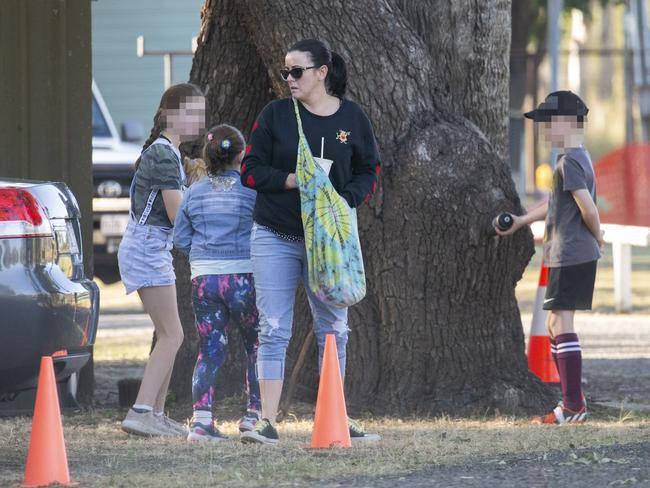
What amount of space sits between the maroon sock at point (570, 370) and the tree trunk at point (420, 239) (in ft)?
1.19

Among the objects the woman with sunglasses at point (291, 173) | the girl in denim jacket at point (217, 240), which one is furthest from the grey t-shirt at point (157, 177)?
the woman with sunglasses at point (291, 173)

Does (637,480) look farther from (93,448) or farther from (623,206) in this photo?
(623,206)

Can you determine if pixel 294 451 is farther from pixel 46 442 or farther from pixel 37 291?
pixel 37 291

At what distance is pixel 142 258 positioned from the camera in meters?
7.23

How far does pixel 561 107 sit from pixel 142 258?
2291mm

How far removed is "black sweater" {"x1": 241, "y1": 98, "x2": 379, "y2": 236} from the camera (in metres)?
6.64

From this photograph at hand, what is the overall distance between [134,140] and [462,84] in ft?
27.2

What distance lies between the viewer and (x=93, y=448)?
22.7ft

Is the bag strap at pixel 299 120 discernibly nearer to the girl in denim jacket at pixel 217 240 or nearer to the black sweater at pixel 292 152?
the black sweater at pixel 292 152

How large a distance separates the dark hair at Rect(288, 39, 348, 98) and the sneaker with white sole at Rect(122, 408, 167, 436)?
1.83m

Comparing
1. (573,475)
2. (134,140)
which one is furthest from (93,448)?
(134,140)

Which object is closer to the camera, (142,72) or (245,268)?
(245,268)

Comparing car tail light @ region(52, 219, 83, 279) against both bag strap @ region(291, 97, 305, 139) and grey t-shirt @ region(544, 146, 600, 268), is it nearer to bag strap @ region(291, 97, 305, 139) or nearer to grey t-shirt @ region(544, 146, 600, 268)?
bag strap @ region(291, 97, 305, 139)

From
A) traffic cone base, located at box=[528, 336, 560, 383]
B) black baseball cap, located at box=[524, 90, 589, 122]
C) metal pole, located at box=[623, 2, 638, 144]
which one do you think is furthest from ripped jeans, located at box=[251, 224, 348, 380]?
metal pole, located at box=[623, 2, 638, 144]
